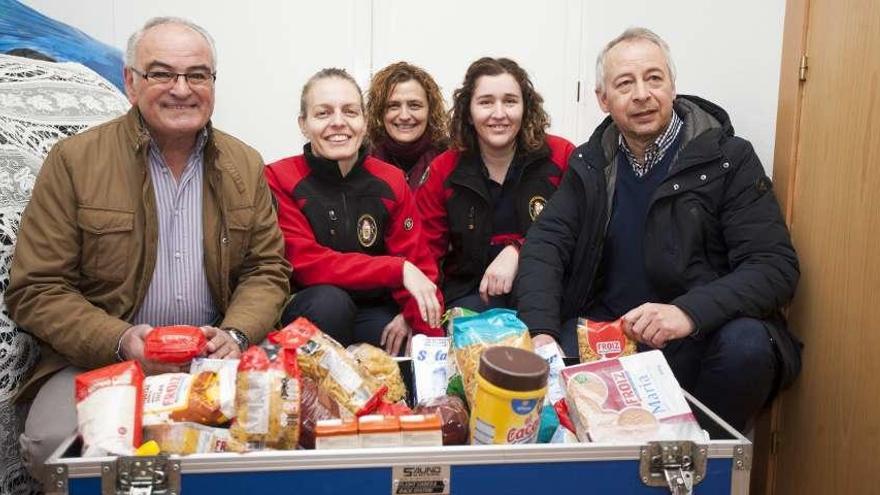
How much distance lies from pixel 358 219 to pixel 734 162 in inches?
39.8

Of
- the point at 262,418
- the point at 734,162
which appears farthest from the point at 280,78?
the point at 262,418

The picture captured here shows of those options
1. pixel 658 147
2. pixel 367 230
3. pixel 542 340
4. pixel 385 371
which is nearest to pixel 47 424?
pixel 385 371

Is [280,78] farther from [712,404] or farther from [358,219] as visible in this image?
[712,404]

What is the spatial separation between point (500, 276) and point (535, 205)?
0.29 meters

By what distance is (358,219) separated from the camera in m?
1.94

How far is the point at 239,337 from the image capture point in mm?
1499

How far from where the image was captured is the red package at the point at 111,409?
107 cm

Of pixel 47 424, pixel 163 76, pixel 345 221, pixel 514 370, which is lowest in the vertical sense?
pixel 47 424

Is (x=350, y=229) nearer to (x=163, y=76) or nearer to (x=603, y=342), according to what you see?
(x=163, y=76)

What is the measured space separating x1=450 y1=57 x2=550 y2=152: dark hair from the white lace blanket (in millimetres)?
1056

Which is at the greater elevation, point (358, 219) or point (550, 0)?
point (550, 0)

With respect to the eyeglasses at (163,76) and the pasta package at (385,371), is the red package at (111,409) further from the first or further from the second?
the eyeglasses at (163,76)

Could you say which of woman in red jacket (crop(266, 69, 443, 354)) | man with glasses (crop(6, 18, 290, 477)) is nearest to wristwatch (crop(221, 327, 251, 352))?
man with glasses (crop(6, 18, 290, 477))

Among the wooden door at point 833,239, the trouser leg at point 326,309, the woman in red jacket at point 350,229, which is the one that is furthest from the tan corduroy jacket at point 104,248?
the wooden door at point 833,239
